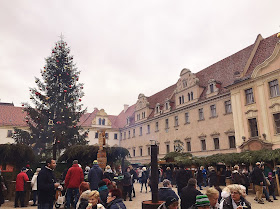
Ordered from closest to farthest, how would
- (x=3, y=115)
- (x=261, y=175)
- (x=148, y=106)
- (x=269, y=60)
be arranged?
(x=261, y=175) → (x=269, y=60) → (x=148, y=106) → (x=3, y=115)

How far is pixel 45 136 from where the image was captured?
2139cm

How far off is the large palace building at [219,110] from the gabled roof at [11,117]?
1.01 feet

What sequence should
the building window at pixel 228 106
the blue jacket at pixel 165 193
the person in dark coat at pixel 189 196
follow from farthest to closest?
the building window at pixel 228 106, the blue jacket at pixel 165 193, the person in dark coat at pixel 189 196

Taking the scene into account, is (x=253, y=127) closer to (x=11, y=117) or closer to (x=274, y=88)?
(x=274, y=88)

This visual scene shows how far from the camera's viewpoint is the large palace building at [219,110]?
907 inches

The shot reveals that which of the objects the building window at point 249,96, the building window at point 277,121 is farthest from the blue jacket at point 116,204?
the building window at point 249,96

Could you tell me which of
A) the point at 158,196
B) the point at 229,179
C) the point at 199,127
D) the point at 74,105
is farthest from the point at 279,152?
the point at 74,105

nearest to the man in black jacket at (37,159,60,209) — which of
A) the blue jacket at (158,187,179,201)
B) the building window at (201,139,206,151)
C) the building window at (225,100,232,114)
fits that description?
the blue jacket at (158,187,179,201)

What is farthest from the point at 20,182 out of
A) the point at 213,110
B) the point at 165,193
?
the point at 213,110

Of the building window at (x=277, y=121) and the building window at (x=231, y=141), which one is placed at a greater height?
the building window at (x=277, y=121)

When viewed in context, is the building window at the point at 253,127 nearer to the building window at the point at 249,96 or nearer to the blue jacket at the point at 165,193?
the building window at the point at 249,96

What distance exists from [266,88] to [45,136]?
21.8 meters

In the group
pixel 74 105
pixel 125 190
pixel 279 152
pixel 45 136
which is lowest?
pixel 125 190

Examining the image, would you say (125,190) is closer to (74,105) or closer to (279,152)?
(279,152)
